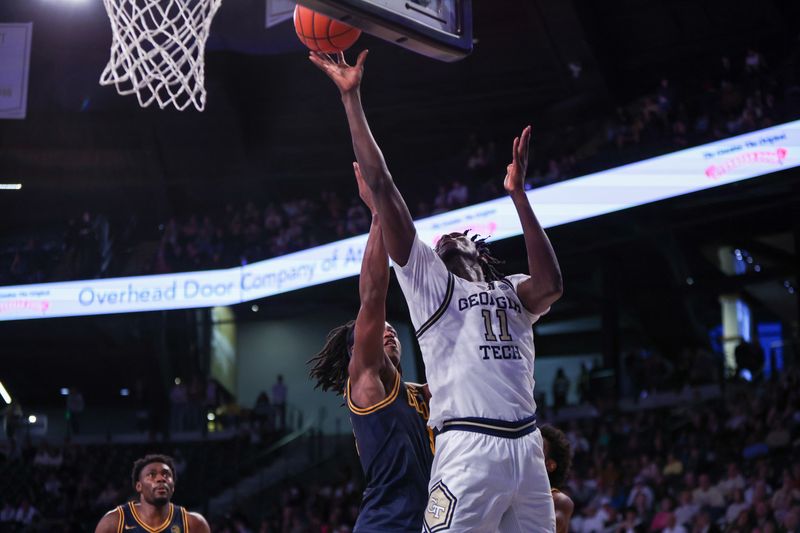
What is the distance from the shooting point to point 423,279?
11.4 ft

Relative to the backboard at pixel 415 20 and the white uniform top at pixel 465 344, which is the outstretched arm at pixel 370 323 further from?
the backboard at pixel 415 20

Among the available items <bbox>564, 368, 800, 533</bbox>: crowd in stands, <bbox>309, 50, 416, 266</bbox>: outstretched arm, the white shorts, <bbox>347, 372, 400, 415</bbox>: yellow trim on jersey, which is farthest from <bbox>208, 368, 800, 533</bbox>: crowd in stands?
<bbox>309, 50, 416, 266</bbox>: outstretched arm

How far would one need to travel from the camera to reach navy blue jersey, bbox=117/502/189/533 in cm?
596

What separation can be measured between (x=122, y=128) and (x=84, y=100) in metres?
0.99

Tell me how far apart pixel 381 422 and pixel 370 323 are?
395 mm

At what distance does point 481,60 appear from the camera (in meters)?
18.8

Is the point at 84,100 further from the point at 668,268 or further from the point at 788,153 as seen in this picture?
the point at 788,153

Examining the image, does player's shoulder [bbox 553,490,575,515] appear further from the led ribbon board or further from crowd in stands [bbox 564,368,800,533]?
the led ribbon board

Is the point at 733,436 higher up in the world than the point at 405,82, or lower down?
lower down

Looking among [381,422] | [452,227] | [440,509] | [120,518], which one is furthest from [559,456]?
[452,227]

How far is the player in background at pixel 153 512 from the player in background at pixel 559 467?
2.30 m

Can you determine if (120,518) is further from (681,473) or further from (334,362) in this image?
(681,473)

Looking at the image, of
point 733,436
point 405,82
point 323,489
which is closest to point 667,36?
point 405,82

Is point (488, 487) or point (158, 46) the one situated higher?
point (158, 46)
